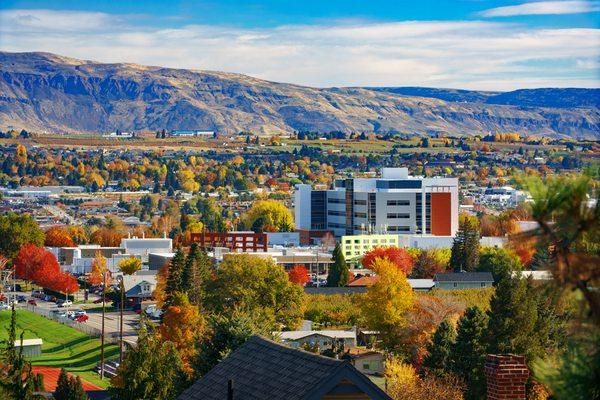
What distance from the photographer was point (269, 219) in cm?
16400

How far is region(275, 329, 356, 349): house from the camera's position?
6247 centimetres

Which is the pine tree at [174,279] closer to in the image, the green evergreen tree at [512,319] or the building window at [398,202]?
the green evergreen tree at [512,319]

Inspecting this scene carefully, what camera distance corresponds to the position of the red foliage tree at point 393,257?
112 m

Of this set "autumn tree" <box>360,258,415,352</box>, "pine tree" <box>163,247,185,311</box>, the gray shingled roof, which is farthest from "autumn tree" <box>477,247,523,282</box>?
"autumn tree" <box>360,258,415,352</box>

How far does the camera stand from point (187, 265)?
81.6 m

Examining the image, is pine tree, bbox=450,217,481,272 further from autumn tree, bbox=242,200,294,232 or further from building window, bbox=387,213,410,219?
autumn tree, bbox=242,200,294,232

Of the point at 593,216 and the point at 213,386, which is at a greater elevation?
the point at 593,216

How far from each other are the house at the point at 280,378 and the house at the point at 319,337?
39842 mm

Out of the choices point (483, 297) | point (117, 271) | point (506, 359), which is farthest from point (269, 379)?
→ point (117, 271)

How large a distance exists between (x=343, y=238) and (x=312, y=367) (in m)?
115

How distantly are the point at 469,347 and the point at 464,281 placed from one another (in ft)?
167

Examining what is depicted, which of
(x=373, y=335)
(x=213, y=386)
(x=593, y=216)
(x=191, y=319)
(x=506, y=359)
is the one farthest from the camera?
(x=373, y=335)

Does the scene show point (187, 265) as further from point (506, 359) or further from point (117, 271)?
point (506, 359)

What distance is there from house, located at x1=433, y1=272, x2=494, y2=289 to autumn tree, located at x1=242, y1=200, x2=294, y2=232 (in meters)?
62.4
